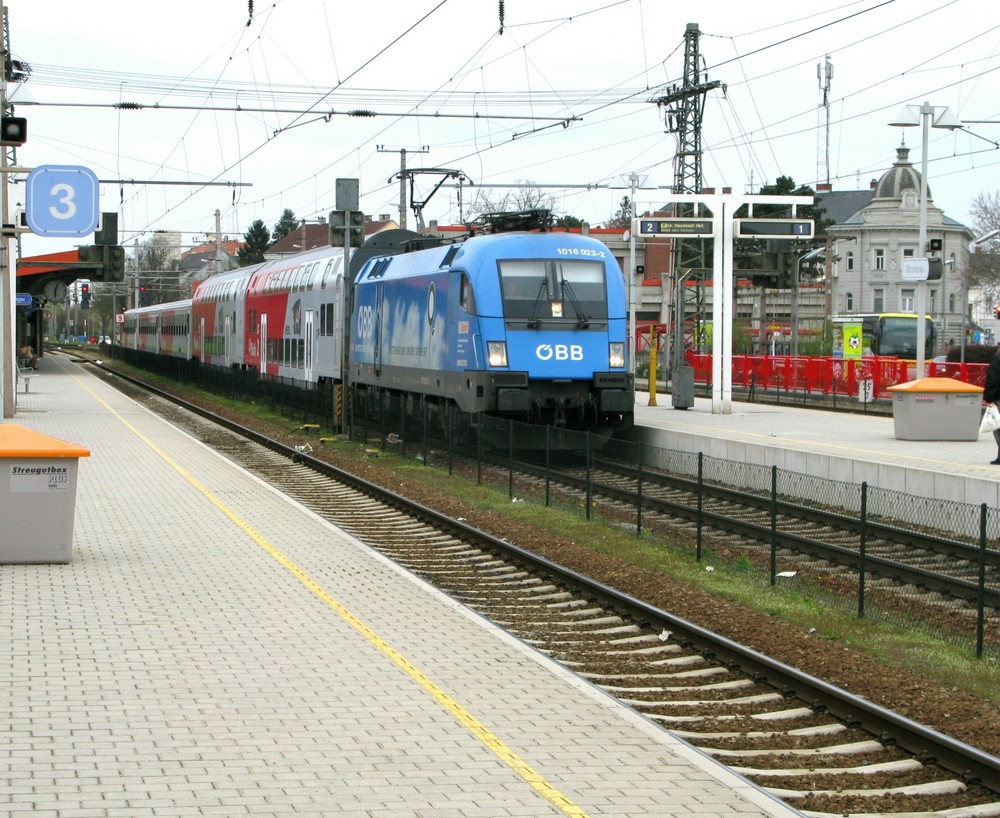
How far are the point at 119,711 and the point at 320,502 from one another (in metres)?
11.3

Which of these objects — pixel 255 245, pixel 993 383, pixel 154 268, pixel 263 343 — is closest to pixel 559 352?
pixel 993 383

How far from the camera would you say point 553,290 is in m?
22.7

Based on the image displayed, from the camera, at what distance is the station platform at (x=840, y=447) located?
1695 cm

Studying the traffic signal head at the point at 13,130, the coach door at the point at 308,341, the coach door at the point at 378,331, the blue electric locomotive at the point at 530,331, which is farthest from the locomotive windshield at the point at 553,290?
the coach door at the point at 308,341

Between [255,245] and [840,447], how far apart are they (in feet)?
416

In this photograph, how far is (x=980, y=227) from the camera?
7981cm

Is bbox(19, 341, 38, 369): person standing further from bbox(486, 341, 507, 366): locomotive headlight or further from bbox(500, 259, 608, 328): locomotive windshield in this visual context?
bbox(486, 341, 507, 366): locomotive headlight

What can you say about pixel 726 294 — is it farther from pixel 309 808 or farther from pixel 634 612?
pixel 309 808

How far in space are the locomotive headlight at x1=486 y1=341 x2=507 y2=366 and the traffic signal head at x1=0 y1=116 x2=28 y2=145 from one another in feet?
26.8

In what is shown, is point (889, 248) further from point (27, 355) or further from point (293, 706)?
point (293, 706)

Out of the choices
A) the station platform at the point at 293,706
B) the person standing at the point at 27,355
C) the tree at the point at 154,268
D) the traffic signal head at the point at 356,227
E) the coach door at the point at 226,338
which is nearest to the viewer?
the station platform at the point at 293,706

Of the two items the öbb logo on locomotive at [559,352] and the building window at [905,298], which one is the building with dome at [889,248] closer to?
the building window at [905,298]

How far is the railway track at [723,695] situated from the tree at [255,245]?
126734mm

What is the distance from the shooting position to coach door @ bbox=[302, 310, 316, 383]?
3478 cm
